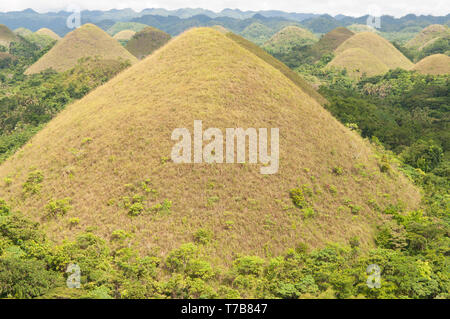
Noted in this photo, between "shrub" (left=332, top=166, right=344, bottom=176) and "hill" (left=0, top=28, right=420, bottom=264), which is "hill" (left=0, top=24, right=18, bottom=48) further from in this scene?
"shrub" (left=332, top=166, right=344, bottom=176)

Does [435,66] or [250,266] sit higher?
[435,66]

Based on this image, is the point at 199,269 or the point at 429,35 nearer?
the point at 199,269

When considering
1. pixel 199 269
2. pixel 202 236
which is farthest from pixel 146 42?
pixel 199 269

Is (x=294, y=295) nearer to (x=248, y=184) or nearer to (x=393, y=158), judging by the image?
(x=248, y=184)

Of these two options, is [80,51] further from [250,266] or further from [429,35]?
[429,35]

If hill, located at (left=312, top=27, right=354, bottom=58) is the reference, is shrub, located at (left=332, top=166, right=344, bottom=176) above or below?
below

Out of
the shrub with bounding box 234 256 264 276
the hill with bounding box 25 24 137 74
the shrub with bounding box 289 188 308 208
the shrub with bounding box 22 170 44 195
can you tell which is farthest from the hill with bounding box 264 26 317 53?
the shrub with bounding box 234 256 264 276

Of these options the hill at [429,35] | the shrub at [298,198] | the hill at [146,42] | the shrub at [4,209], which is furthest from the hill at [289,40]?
the shrub at [4,209]
